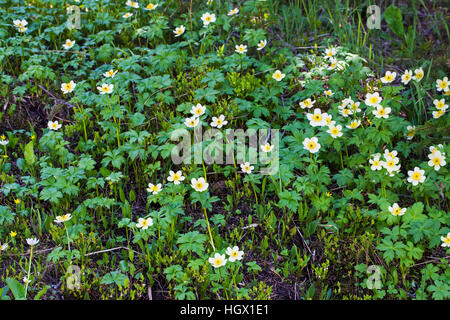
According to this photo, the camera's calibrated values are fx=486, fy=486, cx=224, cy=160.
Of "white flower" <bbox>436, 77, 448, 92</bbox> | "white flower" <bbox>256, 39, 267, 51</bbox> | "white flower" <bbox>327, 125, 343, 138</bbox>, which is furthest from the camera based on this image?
"white flower" <bbox>256, 39, 267, 51</bbox>

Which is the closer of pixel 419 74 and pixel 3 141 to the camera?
pixel 3 141

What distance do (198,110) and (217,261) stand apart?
1217mm

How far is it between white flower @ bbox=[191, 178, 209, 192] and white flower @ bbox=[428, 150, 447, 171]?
1451 millimetres

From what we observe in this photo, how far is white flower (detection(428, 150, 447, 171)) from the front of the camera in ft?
10.2

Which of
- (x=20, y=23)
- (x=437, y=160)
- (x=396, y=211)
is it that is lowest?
(x=396, y=211)

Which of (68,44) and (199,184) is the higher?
(68,44)

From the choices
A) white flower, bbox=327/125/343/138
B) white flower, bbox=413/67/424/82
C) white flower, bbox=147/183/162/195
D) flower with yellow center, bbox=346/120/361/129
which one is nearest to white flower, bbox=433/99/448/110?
white flower, bbox=413/67/424/82

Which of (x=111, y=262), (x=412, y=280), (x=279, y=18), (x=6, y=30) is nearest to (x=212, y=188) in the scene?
(x=111, y=262)

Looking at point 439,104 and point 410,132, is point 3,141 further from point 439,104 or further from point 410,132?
point 439,104

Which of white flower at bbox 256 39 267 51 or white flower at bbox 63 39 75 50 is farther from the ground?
white flower at bbox 63 39 75 50

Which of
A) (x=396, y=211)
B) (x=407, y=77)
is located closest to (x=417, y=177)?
(x=396, y=211)

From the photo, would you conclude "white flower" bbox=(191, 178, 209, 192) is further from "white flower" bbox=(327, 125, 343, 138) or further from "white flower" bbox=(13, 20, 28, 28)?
"white flower" bbox=(13, 20, 28, 28)

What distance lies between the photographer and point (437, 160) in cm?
312

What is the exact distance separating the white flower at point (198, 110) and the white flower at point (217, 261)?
3.66 ft
